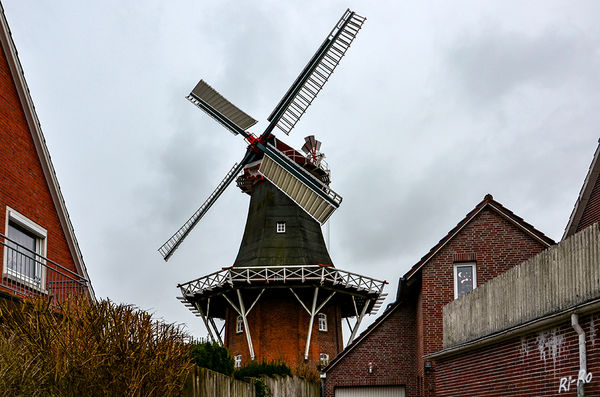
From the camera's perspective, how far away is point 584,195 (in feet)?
56.5

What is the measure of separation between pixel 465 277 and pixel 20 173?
10.9 m

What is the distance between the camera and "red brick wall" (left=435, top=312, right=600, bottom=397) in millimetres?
9945

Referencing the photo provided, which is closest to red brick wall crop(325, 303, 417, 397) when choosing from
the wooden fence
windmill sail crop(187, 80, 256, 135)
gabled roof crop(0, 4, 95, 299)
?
the wooden fence

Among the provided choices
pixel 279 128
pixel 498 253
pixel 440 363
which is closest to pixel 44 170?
pixel 440 363

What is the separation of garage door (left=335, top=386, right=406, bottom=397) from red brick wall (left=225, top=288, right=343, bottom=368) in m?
9.07

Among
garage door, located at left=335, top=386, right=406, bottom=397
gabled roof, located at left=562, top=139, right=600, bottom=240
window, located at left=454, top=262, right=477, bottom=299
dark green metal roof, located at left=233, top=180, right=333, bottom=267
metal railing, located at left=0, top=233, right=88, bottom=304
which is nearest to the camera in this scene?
metal railing, located at left=0, top=233, right=88, bottom=304

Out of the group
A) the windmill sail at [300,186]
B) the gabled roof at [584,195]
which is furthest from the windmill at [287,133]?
the gabled roof at [584,195]

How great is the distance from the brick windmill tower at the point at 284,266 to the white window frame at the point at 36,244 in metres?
15.2

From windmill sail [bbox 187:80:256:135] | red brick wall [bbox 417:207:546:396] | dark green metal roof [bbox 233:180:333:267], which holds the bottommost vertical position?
red brick wall [bbox 417:207:546:396]

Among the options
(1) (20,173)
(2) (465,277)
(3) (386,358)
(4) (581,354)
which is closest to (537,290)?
(4) (581,354)

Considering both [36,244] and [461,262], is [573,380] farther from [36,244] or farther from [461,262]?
[36,244]

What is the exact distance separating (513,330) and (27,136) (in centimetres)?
1008

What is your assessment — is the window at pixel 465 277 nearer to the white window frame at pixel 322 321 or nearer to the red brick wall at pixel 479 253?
the red brick wall at pixel 479 253

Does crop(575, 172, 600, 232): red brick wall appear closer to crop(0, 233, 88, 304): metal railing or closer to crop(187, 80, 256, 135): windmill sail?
crop(0, 233, 88, 304): metal railing
